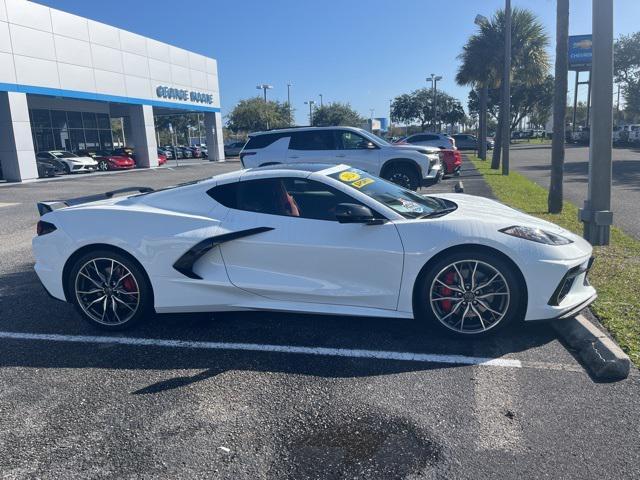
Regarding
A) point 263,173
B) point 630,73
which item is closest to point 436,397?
point 263,173

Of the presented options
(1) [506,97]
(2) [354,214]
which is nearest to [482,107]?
(1) [506,97]

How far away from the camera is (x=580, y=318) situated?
15.0 feet

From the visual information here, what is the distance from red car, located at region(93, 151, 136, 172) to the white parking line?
3036 centimetres

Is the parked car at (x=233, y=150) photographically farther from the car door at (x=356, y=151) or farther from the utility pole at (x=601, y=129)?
the utility pole at (x=601, y=129)

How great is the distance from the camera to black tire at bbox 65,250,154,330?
184 inches

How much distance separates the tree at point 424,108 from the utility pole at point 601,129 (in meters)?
75.2

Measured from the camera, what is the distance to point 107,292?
4.75 m

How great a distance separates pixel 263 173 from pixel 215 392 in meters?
2.02

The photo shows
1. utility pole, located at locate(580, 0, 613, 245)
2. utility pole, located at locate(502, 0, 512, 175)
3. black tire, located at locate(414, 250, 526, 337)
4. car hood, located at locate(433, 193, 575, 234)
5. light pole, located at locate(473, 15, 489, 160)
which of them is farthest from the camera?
light pole, located at locate(473, 15, 489, 160)

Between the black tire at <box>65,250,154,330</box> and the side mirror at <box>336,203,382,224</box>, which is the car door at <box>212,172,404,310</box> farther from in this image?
the black tire at <box>65,250,154,330</box>

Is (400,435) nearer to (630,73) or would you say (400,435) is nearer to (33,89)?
(33,89)

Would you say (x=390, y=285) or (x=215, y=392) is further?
(x=390, y=285)

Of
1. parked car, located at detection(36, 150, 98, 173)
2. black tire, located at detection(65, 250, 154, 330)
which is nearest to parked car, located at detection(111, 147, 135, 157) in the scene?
parked car, located at detection(36, 150, 98, 173)

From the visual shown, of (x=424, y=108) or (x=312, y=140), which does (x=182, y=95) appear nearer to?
(x=312, y=140)
